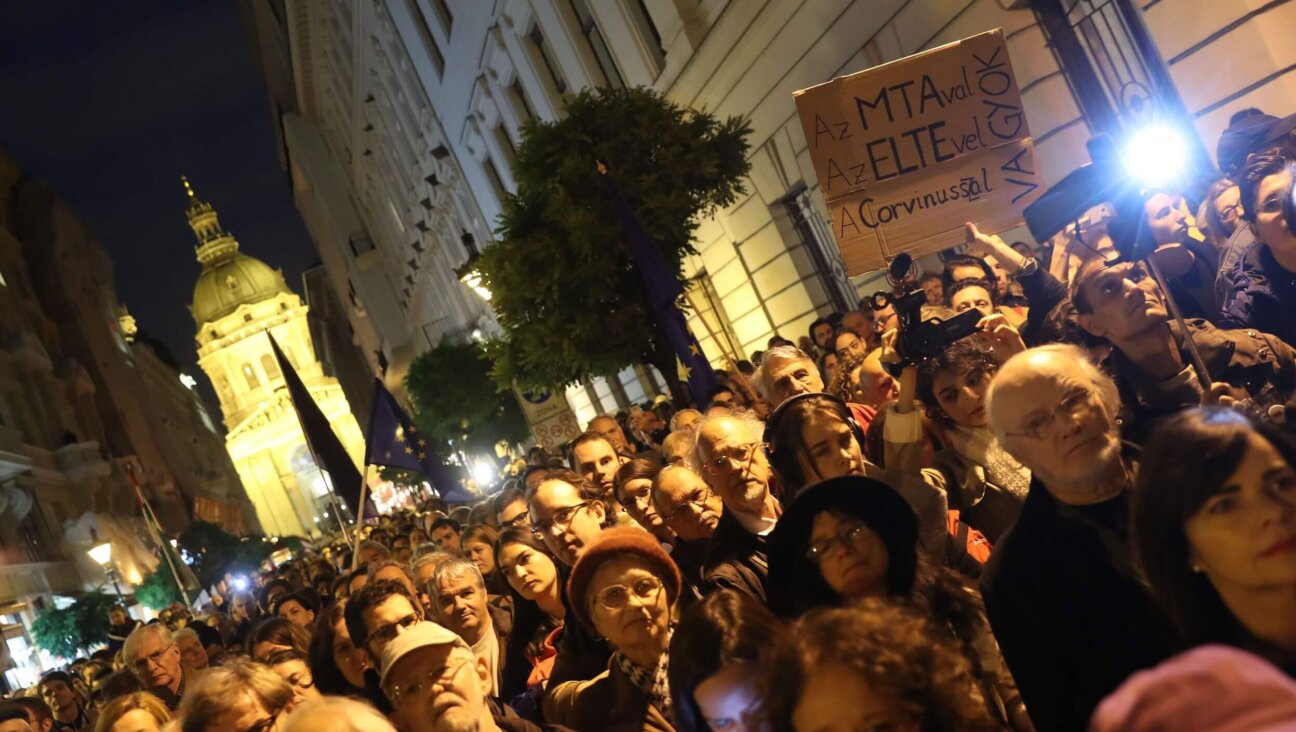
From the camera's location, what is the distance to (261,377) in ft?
557

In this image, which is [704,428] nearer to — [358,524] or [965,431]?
[965,431]

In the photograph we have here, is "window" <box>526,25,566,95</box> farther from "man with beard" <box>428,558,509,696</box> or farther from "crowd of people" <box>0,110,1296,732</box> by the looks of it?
"man with beard" <box>428,558,509,696</box>

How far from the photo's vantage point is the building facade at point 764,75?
29.3ft

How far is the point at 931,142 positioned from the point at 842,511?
13.3ft

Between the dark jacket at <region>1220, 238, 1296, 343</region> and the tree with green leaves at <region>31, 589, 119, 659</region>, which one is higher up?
the tree with green leaves at <region>31, 589, 119, 659</region>

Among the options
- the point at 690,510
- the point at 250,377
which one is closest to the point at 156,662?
the point at 690,510

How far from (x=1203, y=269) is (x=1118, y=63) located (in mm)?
3872

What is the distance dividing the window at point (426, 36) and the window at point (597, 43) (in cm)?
1151

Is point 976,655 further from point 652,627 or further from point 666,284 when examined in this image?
point 666,284

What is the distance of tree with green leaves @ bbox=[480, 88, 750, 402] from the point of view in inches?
536

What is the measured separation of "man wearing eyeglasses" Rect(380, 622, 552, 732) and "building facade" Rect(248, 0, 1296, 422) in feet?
15.8

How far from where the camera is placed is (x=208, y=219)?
19300 cm

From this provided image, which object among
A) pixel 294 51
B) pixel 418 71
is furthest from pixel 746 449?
pixel 294 51

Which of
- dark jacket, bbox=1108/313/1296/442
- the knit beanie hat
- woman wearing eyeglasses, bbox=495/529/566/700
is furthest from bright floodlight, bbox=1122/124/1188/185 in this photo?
woman wearing eyeglasses, bbox=495/529/566/700
